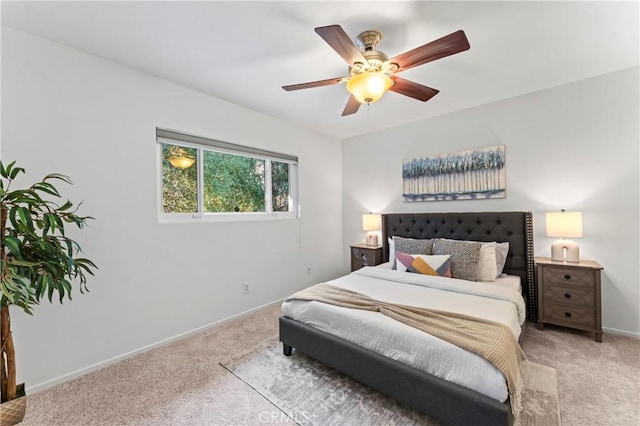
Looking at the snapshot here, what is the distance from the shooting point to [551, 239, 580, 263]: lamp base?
256 centimetres

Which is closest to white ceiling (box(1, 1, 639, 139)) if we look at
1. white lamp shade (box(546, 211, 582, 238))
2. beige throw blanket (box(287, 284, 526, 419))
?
white lamp shade (box(546, 211, 582, 238))

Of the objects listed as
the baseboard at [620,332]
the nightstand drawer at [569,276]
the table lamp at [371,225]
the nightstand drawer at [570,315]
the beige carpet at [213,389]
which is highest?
the table lamp at [371,225]

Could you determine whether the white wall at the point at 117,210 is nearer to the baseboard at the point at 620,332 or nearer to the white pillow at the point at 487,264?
the white pillow at the point at 487,264

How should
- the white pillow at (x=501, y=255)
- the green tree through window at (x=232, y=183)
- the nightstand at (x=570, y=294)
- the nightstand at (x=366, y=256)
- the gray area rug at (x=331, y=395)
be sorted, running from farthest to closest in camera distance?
1. the nightstand at (x=366, y=256)
2. the green tree through window at (x=232, y=183)
3. the white pillow at (x=501, y=255)
4. the nightstand at (x=570, y=294)
5. the gray area rug at (x=331, y=395)

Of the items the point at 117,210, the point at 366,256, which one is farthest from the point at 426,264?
the point at 117,210

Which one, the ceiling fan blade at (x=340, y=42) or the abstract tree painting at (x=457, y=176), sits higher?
the ceiling fan blade at (x=340, y=42)

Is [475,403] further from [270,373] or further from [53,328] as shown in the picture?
[53,328]

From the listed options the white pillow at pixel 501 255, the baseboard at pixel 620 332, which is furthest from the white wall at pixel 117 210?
the baseboard at pixel 620 332

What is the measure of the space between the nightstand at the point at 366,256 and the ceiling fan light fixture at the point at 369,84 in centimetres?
236

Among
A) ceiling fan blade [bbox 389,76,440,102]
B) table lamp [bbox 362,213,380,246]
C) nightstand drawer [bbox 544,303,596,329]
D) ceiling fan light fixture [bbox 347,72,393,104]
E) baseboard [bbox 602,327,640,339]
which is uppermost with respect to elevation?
ceiling fan blade [bbox 389,76,440,102]

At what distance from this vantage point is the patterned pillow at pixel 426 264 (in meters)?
2.68

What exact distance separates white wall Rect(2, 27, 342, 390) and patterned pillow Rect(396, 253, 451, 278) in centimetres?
173

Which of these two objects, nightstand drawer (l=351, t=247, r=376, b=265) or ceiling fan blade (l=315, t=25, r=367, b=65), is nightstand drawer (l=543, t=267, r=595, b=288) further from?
ceiling fan blade (l=315, t=25, r=367, b=65)

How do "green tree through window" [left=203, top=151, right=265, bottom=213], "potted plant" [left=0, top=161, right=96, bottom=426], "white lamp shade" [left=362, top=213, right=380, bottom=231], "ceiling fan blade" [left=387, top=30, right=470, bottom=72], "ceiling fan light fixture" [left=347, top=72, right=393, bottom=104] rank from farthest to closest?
"white lamp shade" [left=362, top=213, right=380, bottom=231]
"green tree through window" [left=203, top=151, right=265, bottom=213]
"ceiling fan light fixture" [left=347, top=72, right=393, bottom=104]
"ceiling fan blade" [left=387, top=30, right=470, bottom=72]
"potted plant" [left=0, top=161, right=96, bottom=426]
